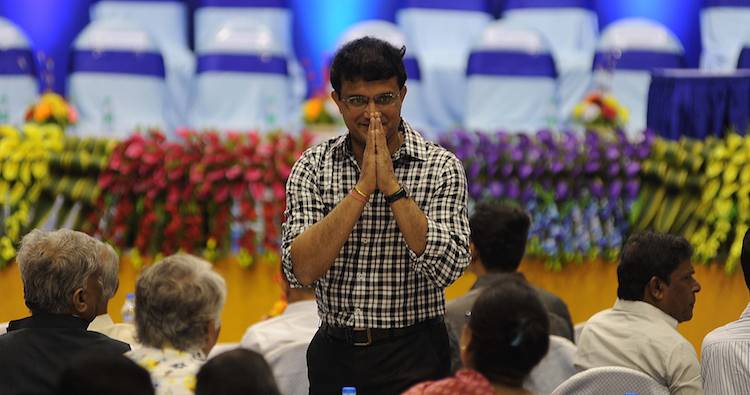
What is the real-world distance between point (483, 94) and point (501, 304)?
5.38 meters

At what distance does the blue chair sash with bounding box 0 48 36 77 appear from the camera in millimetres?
7477

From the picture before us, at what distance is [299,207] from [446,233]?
1.04ft

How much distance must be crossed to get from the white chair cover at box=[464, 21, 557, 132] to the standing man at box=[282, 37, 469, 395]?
15.6ft

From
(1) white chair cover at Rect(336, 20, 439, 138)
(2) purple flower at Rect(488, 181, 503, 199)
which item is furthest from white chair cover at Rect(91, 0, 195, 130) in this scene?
(2) purple flower at Rect(488, 181, 503, 199)

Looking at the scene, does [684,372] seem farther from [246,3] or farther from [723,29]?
[246,3]

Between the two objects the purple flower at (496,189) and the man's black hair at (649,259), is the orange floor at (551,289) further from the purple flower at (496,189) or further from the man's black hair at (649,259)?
the man's black hair at (649,259)

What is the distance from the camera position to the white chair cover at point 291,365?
3.31 meters

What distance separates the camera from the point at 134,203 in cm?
493

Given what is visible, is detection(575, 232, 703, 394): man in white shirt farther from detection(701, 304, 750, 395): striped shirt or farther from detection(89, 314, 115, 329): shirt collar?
detection(89, 314, 115, 329): shirt collar

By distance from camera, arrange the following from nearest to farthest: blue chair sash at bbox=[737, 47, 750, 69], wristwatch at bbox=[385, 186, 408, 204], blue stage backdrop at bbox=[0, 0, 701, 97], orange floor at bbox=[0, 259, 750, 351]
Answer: wristwatch at bbox=[385, 186, 408, 204] → orange floor at bbox=[0, 259, 750, 351] → blue chair sash at bbox=[737, 47, 750, 69] → blue stage backdrop at bbox=[0, 0, 701, 97]

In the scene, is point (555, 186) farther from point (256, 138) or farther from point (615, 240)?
point (256, 138)

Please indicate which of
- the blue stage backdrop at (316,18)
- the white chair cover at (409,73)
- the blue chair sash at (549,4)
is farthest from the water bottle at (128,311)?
the blue chair sash at (549,4)

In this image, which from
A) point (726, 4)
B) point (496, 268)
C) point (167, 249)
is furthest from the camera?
point (726, 4)

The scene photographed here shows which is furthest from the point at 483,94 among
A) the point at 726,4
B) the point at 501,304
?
the point at 501,304
